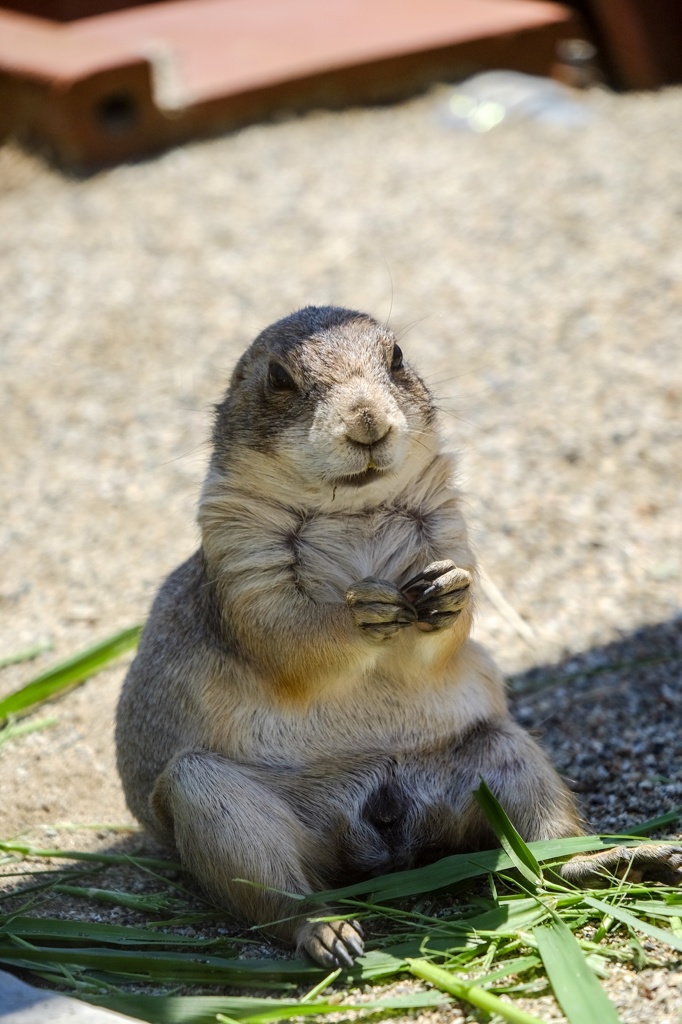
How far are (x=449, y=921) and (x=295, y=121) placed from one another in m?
8.35

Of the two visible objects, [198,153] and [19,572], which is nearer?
[19,572]

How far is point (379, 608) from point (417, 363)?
286 centimetres

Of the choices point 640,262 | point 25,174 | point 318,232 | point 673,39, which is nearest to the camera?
point 640,262

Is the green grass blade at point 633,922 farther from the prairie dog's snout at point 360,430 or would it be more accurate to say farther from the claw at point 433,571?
the prairie dog's snout at point 360,430

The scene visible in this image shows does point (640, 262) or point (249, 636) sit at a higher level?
point (249, 636)

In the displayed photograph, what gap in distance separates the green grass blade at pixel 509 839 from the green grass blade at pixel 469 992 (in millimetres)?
461

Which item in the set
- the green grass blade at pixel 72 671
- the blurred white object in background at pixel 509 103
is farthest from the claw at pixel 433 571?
the blurred white object in background at pixel 509 103

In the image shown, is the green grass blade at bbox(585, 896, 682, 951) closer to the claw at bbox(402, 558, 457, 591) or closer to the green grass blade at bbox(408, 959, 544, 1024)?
the green grass blade at bbox(408, 959, 544, 1024)

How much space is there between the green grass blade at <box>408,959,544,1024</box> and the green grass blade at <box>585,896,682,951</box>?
453 millimetres

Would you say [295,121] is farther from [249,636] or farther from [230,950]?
[230,950]

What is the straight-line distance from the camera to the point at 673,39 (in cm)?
1129

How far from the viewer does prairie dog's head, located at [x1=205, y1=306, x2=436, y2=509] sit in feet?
12.5

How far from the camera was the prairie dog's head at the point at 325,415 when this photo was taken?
3807mm

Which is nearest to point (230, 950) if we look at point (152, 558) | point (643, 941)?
point (643, 941)
